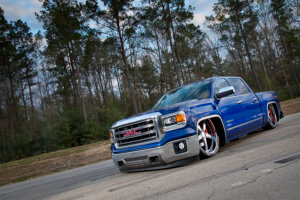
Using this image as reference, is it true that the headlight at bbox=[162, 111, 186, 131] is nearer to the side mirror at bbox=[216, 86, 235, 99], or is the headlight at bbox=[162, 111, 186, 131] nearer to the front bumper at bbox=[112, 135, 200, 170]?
the front bumper at bbox=[112, 135, 200, 170]

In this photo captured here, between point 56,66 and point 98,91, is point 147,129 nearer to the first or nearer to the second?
point 56,66

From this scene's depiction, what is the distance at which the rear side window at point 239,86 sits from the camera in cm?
637

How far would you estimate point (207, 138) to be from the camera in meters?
4.93

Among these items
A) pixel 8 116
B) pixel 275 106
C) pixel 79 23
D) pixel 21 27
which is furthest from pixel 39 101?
pixel 275 106

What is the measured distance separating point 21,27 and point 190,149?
33.7m

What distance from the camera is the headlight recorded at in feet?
14.3

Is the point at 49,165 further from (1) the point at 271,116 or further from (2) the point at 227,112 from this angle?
(1) the point at 271,116

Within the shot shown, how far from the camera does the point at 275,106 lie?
7.94 meters

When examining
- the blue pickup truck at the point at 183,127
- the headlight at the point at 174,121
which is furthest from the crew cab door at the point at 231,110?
the headlight at the point at 174,121

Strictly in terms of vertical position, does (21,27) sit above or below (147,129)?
above

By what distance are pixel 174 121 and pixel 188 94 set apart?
1.45 metres

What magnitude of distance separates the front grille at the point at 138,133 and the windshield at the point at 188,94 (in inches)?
51.4

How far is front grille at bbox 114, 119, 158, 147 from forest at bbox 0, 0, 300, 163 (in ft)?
61.1

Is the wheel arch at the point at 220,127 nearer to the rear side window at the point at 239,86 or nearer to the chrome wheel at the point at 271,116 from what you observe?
the rear side window at the point at 239,86
